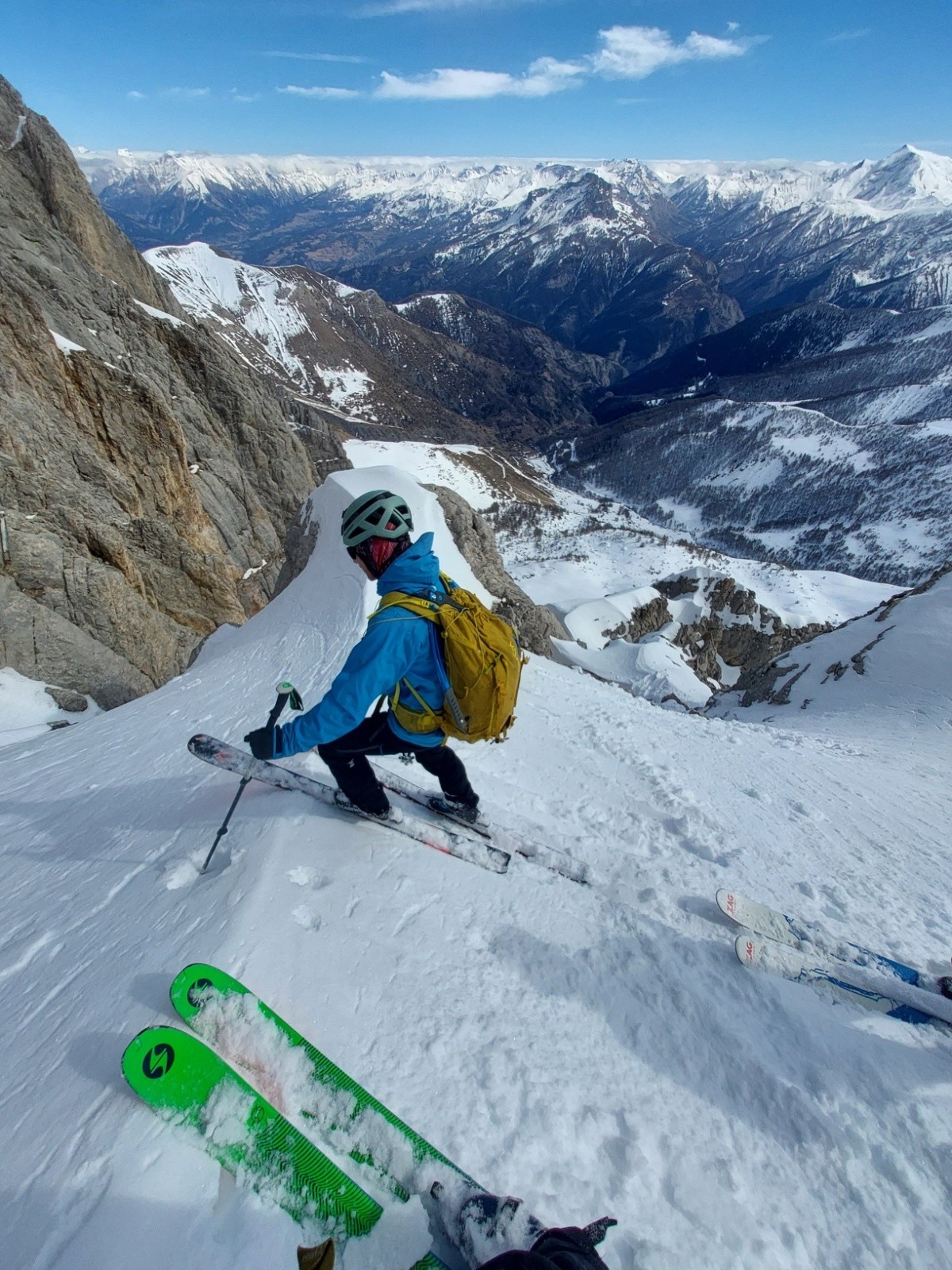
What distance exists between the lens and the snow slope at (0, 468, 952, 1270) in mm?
2451

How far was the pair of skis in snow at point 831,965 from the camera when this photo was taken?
3836mm

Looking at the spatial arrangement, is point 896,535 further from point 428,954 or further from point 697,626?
point 428,954

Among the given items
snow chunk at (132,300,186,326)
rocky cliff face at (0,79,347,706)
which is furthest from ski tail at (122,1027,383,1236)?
snow chunk at (132,300,186,326)

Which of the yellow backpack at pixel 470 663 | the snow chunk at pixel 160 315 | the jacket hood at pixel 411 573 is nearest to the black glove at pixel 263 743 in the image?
the yellow backpack at pixel 470 663

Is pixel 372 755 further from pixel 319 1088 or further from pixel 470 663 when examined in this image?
pixel 319 1088

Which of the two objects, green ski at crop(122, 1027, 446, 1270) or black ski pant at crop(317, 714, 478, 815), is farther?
black ski pant at crop(317, 714, 478, 815)

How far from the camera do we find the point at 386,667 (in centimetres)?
369

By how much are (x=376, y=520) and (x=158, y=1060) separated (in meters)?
3.16

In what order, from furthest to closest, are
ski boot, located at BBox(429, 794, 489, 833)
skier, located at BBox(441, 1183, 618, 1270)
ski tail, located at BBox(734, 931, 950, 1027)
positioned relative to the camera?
ski boot, located at BBox(429, 794, 489, 833) < ski tail, located at BBox(734, 931, 950, 1027) < skier, located at BBox(441, 1183, 618, 1270)

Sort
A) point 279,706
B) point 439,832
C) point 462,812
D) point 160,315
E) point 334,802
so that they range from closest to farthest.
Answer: point 279,706, point 439,832, point 334,802, point 462,812, point 160,315

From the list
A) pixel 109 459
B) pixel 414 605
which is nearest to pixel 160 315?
pixel 109 459

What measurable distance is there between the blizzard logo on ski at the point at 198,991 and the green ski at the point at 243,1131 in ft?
0.65

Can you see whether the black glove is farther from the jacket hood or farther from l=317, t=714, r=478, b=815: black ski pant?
the jacket hood

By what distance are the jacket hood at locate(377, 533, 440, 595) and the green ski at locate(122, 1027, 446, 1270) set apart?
103 inches
